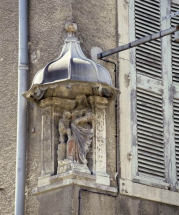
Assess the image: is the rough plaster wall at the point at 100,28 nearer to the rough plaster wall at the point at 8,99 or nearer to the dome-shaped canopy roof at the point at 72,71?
the dome-shaped canopy roof at the point at 72,71

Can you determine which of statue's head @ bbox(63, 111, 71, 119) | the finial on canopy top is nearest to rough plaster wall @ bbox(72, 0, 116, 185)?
the finial on canopy top

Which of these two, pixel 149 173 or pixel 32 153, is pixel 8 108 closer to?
pixel 32 153

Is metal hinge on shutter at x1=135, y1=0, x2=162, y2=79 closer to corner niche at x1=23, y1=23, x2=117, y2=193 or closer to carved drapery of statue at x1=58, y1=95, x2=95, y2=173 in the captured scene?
corner niche at x1=23, y1=23, x2=117, y2=193

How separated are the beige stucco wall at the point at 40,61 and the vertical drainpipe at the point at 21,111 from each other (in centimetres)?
8

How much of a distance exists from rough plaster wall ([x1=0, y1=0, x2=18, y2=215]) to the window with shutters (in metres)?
1.65

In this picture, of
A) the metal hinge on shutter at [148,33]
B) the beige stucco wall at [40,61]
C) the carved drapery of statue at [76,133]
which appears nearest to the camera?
the carved drapery of statue at [76,133]

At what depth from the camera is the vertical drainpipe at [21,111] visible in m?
14.8

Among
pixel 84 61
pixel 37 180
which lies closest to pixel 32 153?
pixel 37 180

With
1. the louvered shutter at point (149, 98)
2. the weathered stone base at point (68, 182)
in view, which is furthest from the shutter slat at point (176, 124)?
the weathered stone base at point (68, 182)

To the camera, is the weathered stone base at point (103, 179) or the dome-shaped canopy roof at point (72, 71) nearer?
the dome-shaped canopy roof at point (72, 71)

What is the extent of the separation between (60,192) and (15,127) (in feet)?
4.99

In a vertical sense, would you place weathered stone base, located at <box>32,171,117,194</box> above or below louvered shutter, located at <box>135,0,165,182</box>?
below

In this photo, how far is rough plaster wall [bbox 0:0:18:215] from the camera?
15.1 m

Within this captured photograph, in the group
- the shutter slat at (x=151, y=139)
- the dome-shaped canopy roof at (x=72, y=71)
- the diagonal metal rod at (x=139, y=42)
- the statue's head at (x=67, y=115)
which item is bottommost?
the shutter slat at (x=151, y=139)
